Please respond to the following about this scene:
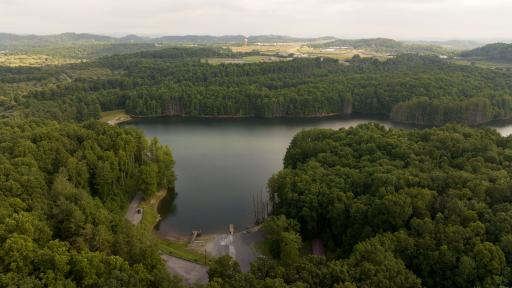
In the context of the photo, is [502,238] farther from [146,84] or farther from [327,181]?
[146,84]

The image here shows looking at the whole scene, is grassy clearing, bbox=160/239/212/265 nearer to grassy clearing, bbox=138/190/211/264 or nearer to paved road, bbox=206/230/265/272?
grassy clearing, bbox=138/190/211/264

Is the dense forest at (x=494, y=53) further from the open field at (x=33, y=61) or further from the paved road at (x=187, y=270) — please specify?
the open field at (x=33, y=61)

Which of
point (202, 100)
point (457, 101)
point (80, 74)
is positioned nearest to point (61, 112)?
point (202, 100)

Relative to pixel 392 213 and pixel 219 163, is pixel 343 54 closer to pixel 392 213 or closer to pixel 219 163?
pixel 219 163

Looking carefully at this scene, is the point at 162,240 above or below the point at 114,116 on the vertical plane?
below

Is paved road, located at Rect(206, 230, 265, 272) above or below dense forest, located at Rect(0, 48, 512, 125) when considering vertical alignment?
below

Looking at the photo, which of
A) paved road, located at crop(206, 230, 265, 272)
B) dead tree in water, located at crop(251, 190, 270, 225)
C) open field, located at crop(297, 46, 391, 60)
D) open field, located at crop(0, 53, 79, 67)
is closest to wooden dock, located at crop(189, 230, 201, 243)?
paved road, located at crop(206, 230, 265, 272)

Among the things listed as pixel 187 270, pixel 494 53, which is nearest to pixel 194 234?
pixel 187 270
